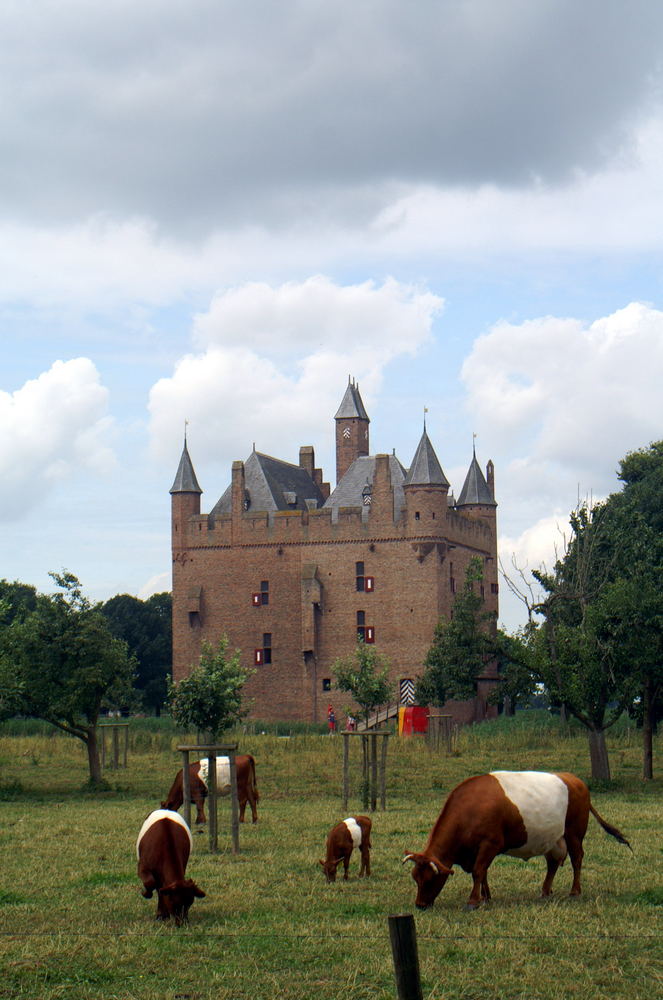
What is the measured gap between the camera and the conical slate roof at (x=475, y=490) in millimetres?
88438

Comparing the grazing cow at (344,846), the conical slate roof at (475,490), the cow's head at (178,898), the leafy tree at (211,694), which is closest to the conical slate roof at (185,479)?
the conical slate roof at (475,490)

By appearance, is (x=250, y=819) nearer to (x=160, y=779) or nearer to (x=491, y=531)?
(x=160, y=779)

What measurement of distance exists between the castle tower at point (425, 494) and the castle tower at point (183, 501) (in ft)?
48.3

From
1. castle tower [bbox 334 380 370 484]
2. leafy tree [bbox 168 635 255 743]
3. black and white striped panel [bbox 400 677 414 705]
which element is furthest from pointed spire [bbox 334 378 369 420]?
leafy tree [bbox 168 635 255 743]

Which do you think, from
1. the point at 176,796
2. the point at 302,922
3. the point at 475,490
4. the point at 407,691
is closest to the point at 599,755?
the point at 176,796

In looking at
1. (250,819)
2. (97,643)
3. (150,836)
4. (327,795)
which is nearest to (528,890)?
(150,836)

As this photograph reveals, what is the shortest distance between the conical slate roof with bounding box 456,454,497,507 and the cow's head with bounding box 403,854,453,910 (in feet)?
250

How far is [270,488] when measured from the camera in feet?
282

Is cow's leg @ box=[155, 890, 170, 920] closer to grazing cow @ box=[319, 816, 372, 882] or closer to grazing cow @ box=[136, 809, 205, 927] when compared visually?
grazing cow @ box=[136, 809, 205, 927]

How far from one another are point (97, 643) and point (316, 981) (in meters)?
22.0

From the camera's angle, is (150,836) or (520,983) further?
(150,836)

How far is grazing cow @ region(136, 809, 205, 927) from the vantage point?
12118mm

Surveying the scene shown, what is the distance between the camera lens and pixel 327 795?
28000 millimetres

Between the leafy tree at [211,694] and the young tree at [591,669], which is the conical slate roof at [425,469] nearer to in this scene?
the leafy tree at [211,694]
